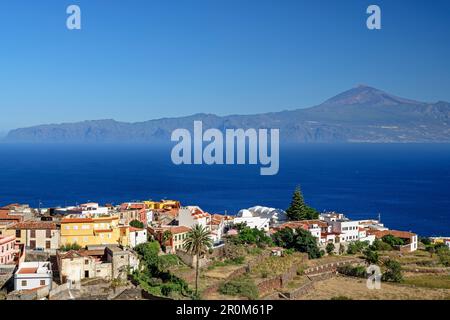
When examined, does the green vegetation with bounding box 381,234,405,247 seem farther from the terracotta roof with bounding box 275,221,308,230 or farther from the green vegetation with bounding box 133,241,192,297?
the green vegetation with bounding box 133,241,192,297

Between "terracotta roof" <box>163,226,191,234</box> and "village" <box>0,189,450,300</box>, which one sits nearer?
"village" <box>0,189,450,300</box>

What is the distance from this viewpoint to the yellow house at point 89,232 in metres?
31.1

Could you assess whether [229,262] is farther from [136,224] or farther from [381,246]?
[381,246]

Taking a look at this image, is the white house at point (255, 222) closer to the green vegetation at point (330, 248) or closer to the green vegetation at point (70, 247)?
the green vegetation at point (330, 248)

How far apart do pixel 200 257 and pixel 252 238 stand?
6798 mm

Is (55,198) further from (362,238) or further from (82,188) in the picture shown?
(362,238)

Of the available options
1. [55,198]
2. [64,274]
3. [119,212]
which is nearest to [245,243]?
[119,212]

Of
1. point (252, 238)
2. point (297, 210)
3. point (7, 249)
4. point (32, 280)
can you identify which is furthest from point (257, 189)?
point (32, 280)

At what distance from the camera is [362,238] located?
43.9 meters

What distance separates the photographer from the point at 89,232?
31.2m

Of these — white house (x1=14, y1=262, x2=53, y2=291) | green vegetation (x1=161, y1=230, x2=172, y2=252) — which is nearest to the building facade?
green vegetation (x1=161, y1=230, x2=172, y2=252)

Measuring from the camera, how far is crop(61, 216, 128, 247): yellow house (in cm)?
3106

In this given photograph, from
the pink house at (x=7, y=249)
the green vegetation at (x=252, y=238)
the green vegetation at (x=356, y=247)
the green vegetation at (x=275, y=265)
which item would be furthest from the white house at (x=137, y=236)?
the green vegetation at (x=356, y=247)

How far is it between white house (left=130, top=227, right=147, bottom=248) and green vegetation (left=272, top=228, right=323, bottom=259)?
415 inches
